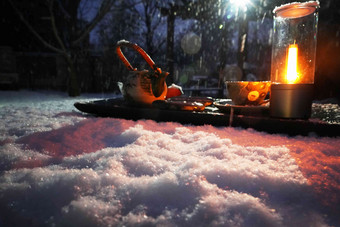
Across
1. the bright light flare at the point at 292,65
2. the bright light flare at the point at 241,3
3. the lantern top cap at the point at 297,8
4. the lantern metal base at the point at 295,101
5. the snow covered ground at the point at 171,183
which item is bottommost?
the snow covered ground at the point at 171,183

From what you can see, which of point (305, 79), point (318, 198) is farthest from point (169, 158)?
point (305, 79)

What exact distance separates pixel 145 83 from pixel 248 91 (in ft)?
2.76

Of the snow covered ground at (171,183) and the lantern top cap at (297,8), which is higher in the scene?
the lantern top cap at (297,8)

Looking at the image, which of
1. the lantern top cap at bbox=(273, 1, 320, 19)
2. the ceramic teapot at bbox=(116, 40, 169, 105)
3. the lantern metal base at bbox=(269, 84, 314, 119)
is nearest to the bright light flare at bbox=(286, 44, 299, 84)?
the lantern metal base at bbox=(269, 84, 314, 119)

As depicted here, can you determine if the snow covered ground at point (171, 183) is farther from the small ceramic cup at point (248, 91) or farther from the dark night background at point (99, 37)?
the dark night background at point (99, 37)

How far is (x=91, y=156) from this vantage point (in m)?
1.00

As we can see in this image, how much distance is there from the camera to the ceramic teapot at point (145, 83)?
73.0 inches

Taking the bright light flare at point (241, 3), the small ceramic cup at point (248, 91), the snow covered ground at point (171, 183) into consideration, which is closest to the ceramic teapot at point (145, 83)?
the small ceramic cup at point (248, 91)

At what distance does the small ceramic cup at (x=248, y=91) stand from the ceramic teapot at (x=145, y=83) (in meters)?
0.59

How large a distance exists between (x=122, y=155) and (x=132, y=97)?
3.34 feet

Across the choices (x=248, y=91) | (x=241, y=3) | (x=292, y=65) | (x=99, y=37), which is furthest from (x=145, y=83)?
(x=99, y=37)

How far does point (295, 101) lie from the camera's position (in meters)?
1.47

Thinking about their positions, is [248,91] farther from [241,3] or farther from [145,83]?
[241,3]

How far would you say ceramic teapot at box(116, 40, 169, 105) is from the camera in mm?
1855
